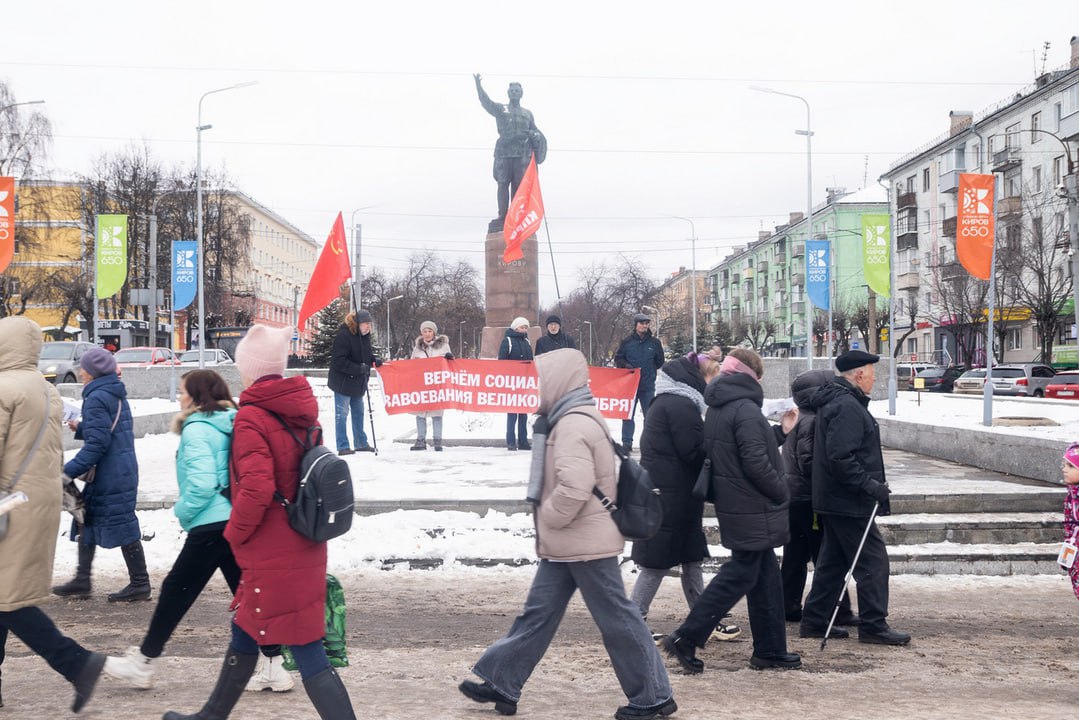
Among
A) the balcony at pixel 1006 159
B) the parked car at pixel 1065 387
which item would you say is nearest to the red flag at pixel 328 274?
the parked car at pixel 1065 387

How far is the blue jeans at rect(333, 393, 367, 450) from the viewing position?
517 inches

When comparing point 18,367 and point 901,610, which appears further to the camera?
point 901,610

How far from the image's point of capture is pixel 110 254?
82.5 ft

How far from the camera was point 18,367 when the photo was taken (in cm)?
471

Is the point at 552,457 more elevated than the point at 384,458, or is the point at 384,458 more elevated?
the point at 552,457

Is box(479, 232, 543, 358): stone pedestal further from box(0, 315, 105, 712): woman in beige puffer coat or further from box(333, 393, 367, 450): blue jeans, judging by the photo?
box(0, 315, 105, 712): woman in beige puffer coat

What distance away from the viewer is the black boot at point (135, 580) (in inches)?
283

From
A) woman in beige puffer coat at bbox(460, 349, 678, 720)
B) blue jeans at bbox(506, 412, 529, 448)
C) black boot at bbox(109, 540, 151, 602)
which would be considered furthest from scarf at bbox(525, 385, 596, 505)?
blue jeans at bbox(506, 412, 529, 448)

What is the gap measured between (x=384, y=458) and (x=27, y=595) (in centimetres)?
Answer: 894

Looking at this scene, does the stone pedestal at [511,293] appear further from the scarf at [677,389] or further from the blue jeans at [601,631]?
the blue jeans at [601,631]

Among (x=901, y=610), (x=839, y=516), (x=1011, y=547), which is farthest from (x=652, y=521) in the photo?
(x=1011, y=547)

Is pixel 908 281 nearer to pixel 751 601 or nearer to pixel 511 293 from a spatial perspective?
pixel 511 293

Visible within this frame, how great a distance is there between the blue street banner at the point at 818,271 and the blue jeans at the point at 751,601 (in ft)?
75.3

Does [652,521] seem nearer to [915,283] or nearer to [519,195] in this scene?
[519,195]
